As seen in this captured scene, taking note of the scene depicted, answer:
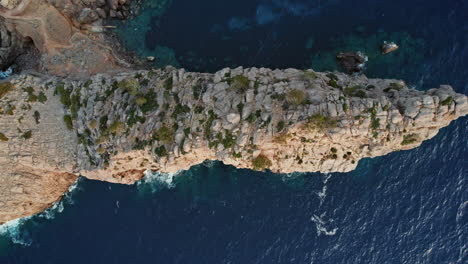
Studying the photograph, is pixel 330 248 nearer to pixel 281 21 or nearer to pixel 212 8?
pixel 281 21

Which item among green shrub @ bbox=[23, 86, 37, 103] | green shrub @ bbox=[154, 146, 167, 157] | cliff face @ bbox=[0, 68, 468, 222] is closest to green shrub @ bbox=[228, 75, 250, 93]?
cliff face @ bbox=[0, 68, 468, 222]

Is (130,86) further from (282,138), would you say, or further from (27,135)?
(282,138)

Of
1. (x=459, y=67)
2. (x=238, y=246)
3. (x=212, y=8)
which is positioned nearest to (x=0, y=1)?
(x=212, y=8)

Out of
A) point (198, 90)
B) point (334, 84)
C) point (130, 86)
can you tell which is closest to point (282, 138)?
point (334, 84)

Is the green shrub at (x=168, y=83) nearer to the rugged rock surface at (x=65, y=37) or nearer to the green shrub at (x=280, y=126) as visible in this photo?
the rugged rock surface at (x=65, y=37)

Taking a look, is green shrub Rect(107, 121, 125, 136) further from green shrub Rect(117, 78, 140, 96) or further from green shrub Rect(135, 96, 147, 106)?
green shrub Rect(117, 78, 140, 96)

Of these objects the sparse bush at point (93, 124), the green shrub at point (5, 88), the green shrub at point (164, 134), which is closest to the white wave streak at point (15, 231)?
the green shrub at point (5, 88)
